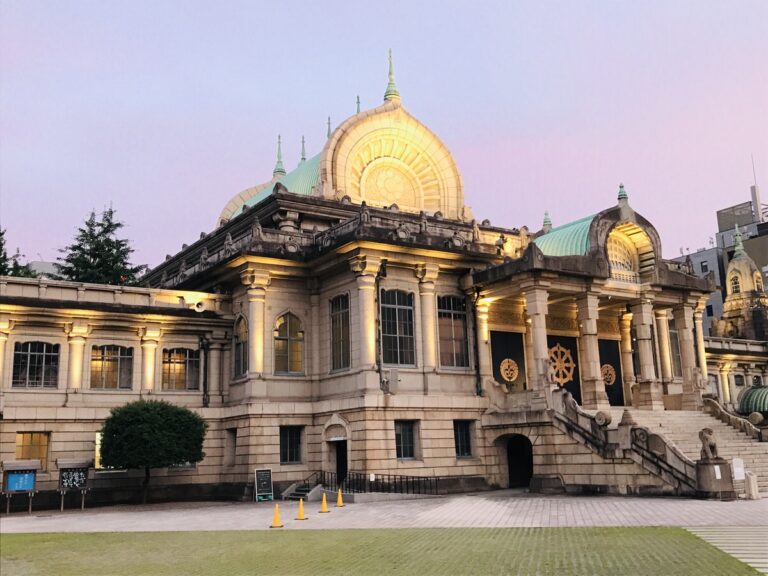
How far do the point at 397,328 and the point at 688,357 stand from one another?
15.6 m

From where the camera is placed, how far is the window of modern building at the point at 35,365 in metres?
35.3

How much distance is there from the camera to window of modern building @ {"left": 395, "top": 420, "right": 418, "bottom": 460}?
115 feet

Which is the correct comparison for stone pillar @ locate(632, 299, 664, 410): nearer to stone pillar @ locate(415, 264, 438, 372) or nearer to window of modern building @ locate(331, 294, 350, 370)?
stone pillar @ locate(415, 264, 438, 372)

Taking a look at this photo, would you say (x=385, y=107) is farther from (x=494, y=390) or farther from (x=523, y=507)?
(x=523, y=507)

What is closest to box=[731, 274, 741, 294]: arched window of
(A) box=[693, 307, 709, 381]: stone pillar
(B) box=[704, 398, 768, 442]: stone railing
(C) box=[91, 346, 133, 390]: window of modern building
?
(A) box=[693, 307, 709, 381]: stone pillar

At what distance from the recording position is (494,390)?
37750mm

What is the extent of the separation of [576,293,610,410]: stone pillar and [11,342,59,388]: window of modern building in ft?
78.2

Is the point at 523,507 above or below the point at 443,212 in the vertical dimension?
below

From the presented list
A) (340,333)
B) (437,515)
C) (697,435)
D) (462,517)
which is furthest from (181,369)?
(697,435)

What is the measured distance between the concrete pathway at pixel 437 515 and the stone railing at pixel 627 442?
1209 mm

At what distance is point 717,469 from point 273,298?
20.6 m

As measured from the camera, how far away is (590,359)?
36781 millimetres

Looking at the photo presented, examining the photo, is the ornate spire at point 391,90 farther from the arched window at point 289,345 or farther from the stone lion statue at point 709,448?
the stone lion statue at point 709,448

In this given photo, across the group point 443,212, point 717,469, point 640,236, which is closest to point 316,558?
point 717,469
